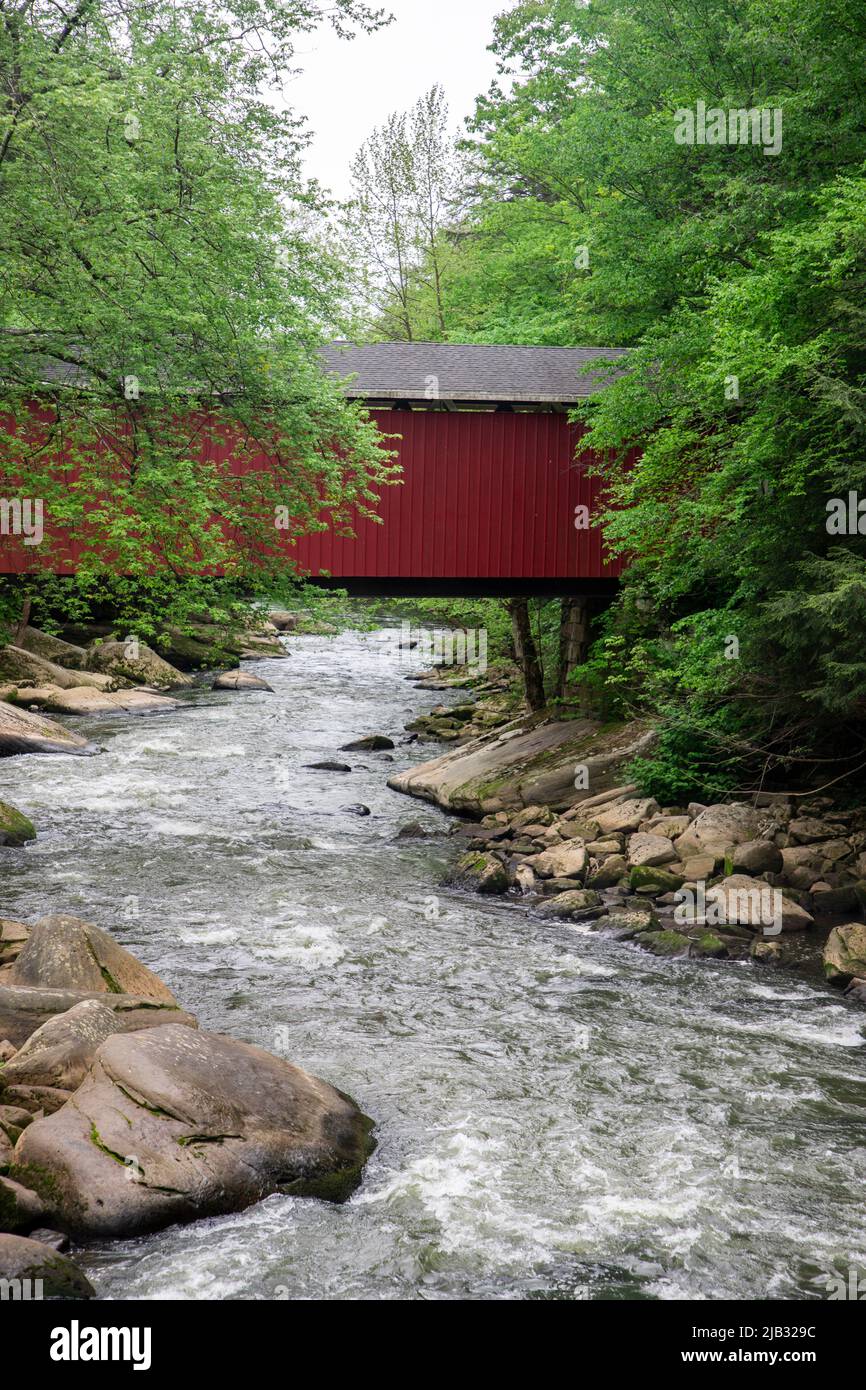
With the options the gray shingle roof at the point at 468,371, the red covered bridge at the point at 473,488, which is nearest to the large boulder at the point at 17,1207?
the red covered bridge at the point at 473,488

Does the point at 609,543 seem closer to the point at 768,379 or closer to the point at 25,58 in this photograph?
the point at 768,379

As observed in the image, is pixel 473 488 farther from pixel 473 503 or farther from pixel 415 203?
pixel 415 203

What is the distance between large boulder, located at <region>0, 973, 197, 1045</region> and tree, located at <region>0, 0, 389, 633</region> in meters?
4.01

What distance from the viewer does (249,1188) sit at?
5449 millimetres

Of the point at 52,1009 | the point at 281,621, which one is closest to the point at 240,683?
the point at 281,621

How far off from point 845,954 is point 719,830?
7.93 ft

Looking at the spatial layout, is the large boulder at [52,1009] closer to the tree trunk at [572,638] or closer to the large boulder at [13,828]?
the large boulder at [13,828]

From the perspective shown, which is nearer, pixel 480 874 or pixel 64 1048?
pixel 64 1048

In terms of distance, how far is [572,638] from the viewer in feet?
56.1

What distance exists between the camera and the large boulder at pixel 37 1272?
14.5 ft

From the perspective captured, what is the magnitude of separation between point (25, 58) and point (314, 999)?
7241 millimetres

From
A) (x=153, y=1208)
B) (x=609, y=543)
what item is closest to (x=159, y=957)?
(x=153, y=1208)

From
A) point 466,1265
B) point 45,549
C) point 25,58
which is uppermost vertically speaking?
point 25,58

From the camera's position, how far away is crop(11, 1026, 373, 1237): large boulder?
5133mm
